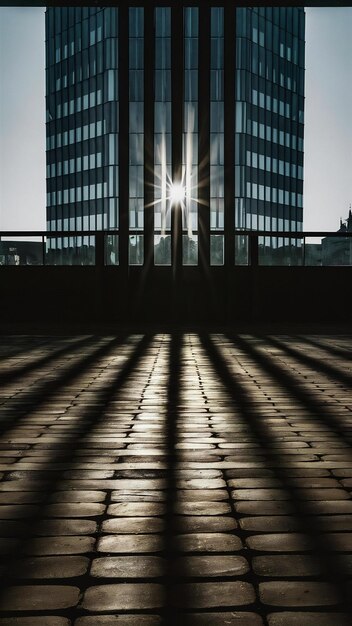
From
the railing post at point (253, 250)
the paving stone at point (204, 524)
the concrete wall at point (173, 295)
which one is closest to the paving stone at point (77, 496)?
the paving stone at point (204, 524)

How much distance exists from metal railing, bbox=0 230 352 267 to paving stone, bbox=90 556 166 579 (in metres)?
12.2

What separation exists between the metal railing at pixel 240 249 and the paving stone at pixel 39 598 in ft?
40.6

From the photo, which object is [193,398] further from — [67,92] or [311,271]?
[67,92]

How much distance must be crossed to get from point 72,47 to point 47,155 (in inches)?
429

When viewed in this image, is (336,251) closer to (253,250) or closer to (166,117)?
A: (253,250)

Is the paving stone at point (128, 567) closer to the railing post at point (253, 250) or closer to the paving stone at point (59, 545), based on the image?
the paving stone at point (59, 545)

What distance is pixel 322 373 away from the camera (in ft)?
21.2

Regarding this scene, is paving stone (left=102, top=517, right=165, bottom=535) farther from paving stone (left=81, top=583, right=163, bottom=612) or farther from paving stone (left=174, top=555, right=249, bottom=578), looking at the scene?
paving stone (left=81, top=583, right=163, bottom=612)

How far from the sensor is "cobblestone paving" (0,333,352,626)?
1.70 metres

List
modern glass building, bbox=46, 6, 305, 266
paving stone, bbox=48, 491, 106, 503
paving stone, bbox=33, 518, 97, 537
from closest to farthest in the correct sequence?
paving stone, bbox=33, 518, 97, 537 < paving stone, bbox=48, 491, 106, 503 < modern glass building, bbox=46, 6, 305, 266

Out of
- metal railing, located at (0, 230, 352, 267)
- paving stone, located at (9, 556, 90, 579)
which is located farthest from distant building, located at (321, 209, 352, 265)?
paving stone, located at (9, 556, 90, 579)

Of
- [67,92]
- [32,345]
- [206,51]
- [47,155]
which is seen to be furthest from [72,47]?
[32,345]

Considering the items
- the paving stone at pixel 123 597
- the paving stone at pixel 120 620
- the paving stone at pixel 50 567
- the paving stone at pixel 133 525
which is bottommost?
the paving stone at pixel 133 525

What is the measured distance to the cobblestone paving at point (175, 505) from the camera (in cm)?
170
